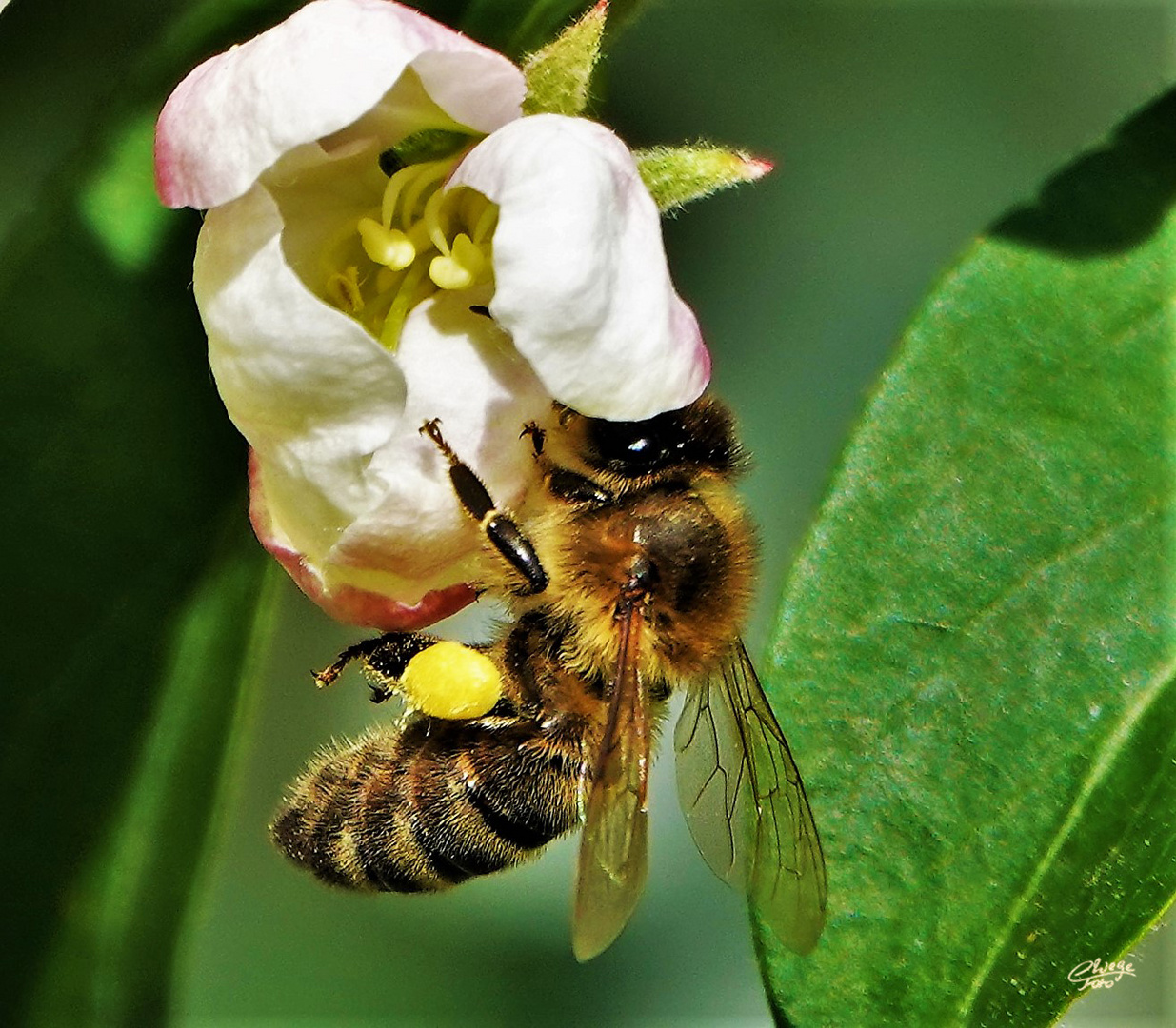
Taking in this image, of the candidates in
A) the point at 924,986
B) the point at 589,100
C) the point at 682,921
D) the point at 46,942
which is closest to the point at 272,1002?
the point at 682,921

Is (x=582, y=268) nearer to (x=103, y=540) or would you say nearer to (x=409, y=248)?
(x=409, y=248)

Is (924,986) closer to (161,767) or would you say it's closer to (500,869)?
(500,869)

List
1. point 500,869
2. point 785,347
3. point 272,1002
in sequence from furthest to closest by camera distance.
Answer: point 785,347 → point 272,1002 → point 500,869

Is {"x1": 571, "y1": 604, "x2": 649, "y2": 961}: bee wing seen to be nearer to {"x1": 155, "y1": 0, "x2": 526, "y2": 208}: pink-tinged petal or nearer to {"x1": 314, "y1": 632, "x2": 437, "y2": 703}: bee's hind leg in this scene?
{"x1": 314, "y1": 632, "x2": 437, "y2": 703}: bee's hind leg

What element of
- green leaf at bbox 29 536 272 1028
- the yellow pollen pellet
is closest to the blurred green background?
green leaf at bbox 29 536 272 1028

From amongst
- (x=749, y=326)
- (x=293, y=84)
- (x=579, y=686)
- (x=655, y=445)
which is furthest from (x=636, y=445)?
(x=749, y=326)

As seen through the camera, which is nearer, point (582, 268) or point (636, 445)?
point (582, 268)
